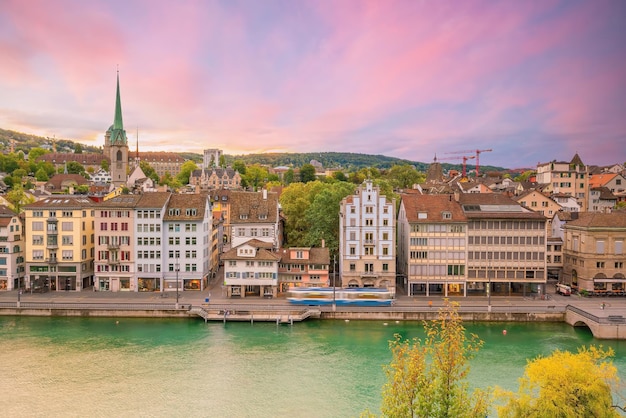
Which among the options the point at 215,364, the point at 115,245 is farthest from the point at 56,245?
the point at 215,364

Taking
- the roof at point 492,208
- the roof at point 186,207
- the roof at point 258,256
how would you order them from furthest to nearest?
the roof at point 186,207 → the roof at point 492,208 → the roof at point 258,256

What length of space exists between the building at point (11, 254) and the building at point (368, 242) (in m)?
39.7

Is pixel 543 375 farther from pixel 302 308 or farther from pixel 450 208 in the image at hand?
pixel 450 208

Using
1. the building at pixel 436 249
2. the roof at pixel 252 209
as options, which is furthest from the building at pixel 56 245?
the building at pixel 436 249

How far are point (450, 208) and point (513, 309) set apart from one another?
14.2 meters

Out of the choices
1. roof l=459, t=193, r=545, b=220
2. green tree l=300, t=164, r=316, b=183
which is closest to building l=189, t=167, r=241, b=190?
green tree l=300, t=164, r=316, b=183

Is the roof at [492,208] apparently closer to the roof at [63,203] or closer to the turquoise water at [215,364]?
the turquoise water at [215,364]

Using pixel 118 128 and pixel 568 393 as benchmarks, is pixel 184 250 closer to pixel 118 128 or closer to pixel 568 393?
pixel 568 393

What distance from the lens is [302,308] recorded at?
57188 mm

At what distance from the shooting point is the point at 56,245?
65.6 meters

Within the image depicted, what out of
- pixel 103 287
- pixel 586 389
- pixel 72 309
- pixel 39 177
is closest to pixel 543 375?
pixel 586 389

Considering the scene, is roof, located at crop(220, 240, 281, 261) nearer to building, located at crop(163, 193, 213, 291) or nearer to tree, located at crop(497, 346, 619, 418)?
building, located at crop(163, 193, 213, 291)

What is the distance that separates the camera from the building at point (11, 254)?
215 feet

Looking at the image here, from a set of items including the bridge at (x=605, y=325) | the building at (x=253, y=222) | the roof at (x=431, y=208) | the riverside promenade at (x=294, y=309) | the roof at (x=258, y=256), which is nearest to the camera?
the bridge at (x=605, y=325)
